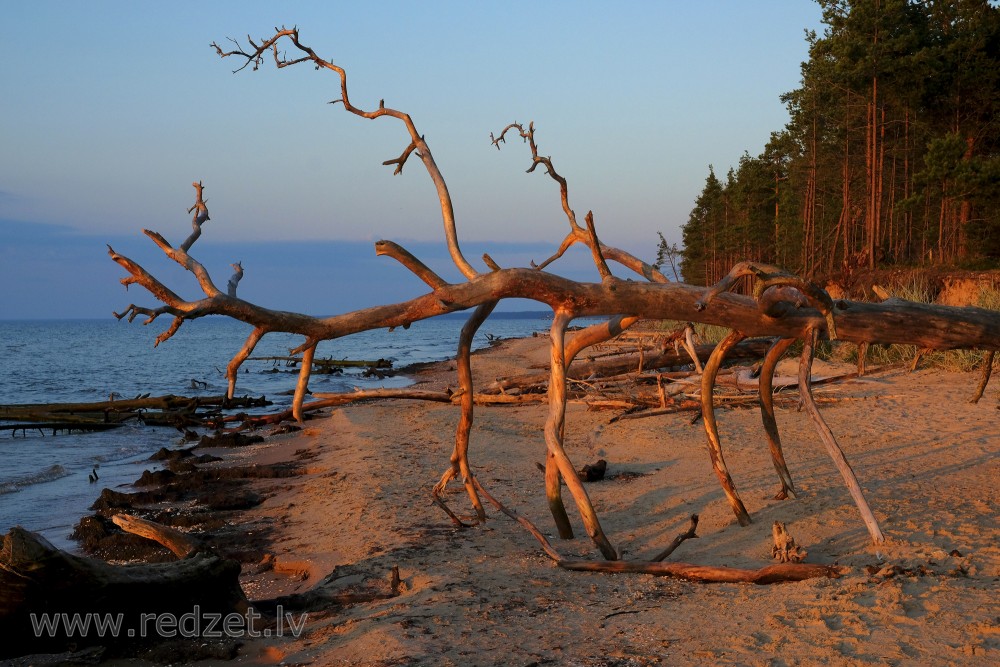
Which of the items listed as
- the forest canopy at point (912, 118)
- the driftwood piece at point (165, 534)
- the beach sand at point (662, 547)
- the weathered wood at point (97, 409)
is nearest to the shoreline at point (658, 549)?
the beach sand at point (662, 547)

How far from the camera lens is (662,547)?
254 inches

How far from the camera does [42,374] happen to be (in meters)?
45.4

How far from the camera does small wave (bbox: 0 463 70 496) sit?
1233 centimetres

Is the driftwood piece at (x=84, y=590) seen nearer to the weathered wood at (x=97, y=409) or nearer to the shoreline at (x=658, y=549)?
the shoreline at (x=658, y=549)

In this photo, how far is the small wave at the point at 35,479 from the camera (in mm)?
12326

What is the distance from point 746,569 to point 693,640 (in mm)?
1321

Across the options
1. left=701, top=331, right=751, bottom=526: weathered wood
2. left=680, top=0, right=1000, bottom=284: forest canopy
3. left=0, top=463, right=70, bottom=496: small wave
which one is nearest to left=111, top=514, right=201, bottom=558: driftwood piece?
left=701, top=331, right=751, bottom=526: weathered wood

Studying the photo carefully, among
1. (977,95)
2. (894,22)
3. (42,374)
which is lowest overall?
(42,374)

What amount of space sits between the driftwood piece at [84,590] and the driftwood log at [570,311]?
1320 mm

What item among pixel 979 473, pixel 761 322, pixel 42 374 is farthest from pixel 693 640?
pixel 42 374

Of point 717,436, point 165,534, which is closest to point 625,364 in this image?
point 717,436

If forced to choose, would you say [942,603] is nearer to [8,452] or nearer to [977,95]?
[8,452]

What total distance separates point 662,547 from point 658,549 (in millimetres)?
64

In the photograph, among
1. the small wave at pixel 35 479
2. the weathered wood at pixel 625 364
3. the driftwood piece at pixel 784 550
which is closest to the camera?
the driftwood piece at pixel 784 550
